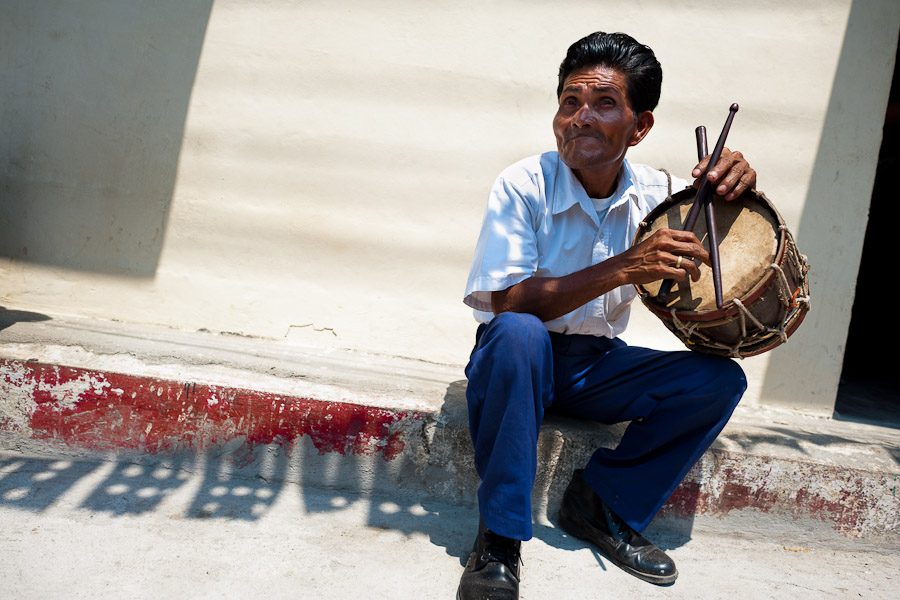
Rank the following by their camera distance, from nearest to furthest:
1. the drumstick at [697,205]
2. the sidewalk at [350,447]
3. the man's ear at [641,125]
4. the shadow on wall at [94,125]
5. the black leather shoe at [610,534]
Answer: the drumstick at [697,205] → the black leather shoe at [610,534] → the man's ear at [641,125] → the sidewalk at [350,447] → the shadow on wall at [94,125]

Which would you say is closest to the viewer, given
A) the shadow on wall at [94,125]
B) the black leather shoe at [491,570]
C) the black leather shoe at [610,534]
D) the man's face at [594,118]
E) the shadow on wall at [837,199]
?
the black leather shoe at [491,570]

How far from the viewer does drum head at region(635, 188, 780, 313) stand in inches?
70.9

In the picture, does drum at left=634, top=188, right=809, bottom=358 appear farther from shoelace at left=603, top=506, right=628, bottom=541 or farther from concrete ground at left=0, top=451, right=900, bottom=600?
concrete ground at left=0, top=451, right=900, bottom=600

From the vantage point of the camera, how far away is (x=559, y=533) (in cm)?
224

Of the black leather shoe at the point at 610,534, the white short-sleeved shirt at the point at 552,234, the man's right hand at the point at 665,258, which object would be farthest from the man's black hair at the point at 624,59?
the black leather shoe at the point at 610,534

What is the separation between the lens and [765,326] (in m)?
1.83

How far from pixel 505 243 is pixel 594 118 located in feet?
1.61

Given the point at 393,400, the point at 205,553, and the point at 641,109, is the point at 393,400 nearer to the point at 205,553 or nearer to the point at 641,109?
the point at 205,553

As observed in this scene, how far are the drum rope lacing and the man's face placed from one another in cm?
56

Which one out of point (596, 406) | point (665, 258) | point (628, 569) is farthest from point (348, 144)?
point (628, 569)

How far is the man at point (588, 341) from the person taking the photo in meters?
1.81

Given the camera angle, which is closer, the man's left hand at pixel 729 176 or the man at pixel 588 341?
the man at pixel 588 341

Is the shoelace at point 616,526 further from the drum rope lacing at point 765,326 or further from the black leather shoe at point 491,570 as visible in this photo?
the drum rope lacing at point 765,326

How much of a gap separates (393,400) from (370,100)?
61.1 inches
